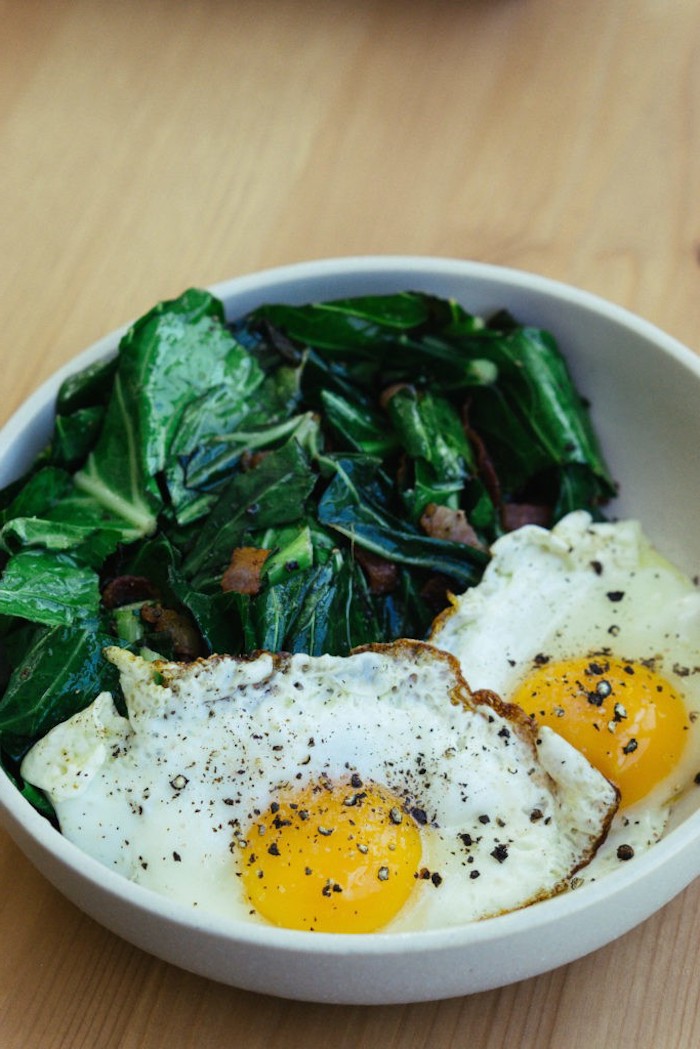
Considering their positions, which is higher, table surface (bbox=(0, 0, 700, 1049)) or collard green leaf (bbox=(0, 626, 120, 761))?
table surface (bbox=(0, 0, 700, 1049))

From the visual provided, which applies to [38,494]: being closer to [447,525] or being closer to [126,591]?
[126,591]

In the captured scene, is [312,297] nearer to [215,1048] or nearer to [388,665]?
[388,665]

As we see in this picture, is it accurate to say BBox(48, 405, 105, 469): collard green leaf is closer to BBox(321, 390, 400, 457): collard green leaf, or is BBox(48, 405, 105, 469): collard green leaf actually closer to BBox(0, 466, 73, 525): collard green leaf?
BBox(0, 466, 73, 525): collard green leaf

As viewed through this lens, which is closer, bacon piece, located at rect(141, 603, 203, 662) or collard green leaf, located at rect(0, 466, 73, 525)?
bacon piece, located at rect(141, 603, 203, 662)

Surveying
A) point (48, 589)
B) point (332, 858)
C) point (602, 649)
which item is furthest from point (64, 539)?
point (602, 649)

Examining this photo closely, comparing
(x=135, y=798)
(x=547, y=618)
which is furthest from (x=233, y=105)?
(x=135, y=798)

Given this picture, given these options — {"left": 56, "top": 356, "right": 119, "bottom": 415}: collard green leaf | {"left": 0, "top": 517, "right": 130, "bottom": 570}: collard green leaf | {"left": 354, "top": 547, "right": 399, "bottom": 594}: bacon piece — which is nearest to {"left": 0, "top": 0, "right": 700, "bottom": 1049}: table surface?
{"left": 56, "top": 356, "right": 119, "bottom": 415}: collard green leaf
